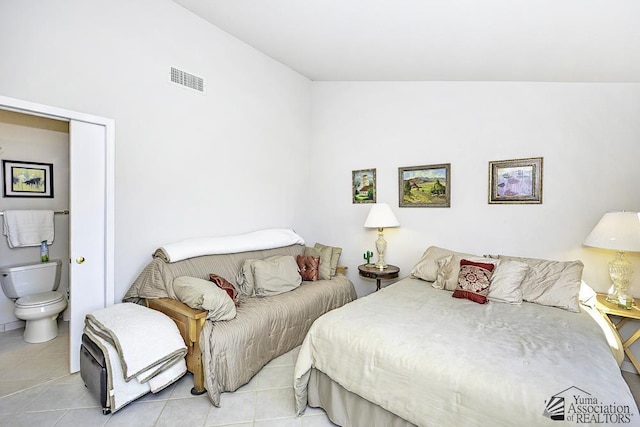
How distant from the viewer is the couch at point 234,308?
80.0 inches

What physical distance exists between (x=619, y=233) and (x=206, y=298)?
2947 mm

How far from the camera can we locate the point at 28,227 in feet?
9.98

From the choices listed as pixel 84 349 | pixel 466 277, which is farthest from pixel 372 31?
pixel 84 349

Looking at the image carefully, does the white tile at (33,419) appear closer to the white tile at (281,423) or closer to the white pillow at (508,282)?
the white tile at (281,423)

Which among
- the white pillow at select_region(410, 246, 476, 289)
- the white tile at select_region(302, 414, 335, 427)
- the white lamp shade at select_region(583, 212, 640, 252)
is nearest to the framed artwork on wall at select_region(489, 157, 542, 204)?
the white lamp shade at select_region(583, 212, 640, 252)

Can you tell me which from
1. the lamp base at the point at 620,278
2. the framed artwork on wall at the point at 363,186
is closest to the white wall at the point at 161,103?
the framed artwork on wall at the point at 363,186

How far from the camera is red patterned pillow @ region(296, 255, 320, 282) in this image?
325cm

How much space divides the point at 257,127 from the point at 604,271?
3.62 metres

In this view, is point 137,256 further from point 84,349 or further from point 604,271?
point 604,271

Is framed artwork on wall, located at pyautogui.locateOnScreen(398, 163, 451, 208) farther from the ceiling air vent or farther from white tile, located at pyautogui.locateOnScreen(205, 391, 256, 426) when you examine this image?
white tile, located at pyautogui.locateOnScreen(205, 391, 256, 426)

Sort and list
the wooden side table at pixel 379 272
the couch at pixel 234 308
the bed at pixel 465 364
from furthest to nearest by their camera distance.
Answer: the wooden side table at pixel 379 272 → the couch at pixel 234 308 → the bed at pixel 465 364

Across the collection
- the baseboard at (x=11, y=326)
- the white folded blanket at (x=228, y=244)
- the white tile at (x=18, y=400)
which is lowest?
the white tile at (x=18, y=400)

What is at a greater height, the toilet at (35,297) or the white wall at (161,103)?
the white wall at (161,103)

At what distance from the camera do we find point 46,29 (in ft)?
6.70
